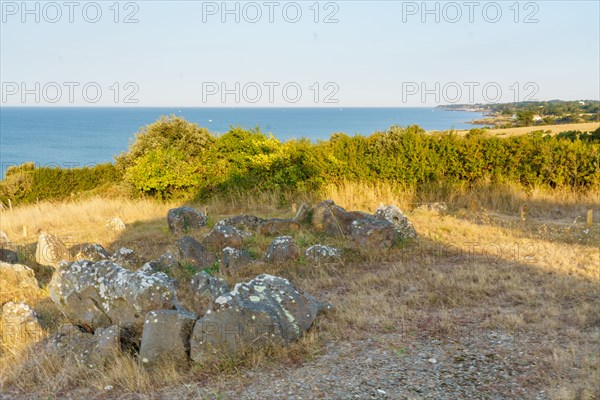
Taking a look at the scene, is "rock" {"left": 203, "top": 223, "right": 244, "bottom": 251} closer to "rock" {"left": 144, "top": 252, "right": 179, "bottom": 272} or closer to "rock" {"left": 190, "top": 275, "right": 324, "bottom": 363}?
"rock" {"left": 144, "top": 252, "right": 179, "bottom": 272}

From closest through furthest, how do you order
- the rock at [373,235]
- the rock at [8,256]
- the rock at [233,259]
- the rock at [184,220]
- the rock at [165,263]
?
the rock at [165,263]
the rock at [233,259]
the rock at [373,235]
the rock at [8,256]
the rock at [184,220]

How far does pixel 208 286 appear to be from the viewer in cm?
770

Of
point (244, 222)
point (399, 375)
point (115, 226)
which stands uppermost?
point (244, 222)

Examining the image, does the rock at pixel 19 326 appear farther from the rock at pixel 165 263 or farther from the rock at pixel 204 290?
the rock at pixel 165 263

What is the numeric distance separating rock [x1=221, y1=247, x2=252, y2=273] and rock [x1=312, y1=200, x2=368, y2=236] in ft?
8.14

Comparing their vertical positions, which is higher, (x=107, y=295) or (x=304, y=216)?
(x=304, y=216)

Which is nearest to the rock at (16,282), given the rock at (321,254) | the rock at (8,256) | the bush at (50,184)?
the rock at (8,256)

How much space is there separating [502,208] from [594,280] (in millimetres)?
6784

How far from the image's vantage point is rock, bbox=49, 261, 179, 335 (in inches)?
248

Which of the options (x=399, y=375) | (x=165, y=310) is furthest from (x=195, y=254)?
(x=399, y=375)

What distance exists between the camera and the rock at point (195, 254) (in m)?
9.40

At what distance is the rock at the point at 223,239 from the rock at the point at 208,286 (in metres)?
2.42

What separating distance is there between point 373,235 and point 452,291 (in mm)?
2692

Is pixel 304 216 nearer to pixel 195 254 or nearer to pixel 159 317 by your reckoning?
pixel 195 254
